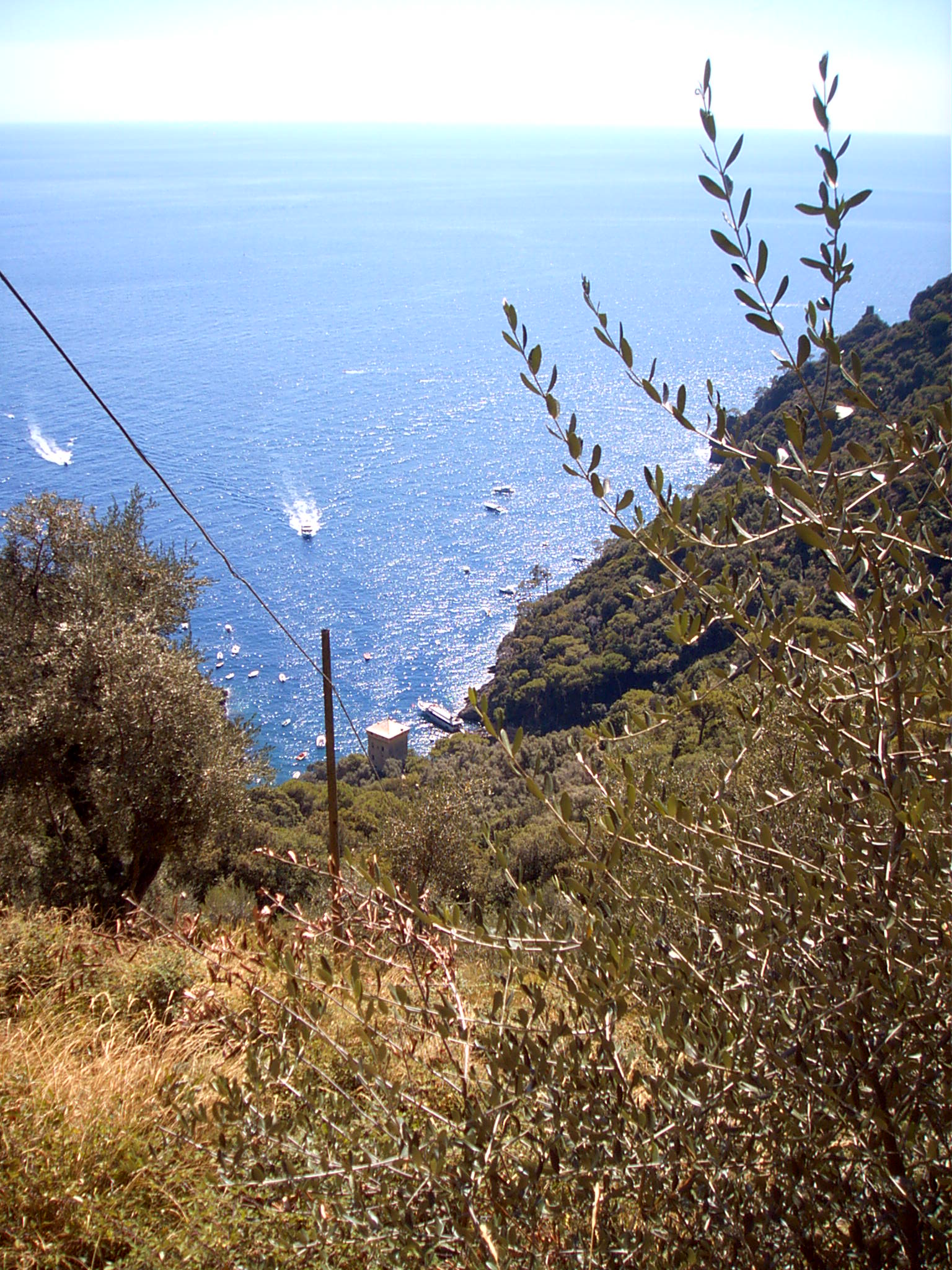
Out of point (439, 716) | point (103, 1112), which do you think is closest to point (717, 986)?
point (103, 1112)

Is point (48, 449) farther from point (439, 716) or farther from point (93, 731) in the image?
point (93, 731)

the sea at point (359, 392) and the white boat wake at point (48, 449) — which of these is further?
the sea at point (359, 392)

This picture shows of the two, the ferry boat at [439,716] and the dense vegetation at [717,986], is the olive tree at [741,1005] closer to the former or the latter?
the dense vegetation at [717,986]

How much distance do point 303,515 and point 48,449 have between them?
1508 cm

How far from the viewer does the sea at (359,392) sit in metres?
36.8

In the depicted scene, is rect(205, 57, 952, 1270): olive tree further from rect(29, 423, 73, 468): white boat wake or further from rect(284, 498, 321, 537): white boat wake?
rect(284, 498, 321, 537): white boat wake

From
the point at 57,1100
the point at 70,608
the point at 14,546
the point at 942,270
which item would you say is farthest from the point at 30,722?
the point at 942,270

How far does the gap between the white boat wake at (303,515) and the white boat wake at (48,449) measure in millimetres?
12677

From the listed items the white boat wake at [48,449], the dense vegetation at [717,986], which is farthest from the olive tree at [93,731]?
the white boat wake at [48,449]

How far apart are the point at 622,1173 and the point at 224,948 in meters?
1.56

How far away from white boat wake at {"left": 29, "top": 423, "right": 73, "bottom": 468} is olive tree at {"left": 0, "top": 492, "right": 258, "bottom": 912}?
27243mm

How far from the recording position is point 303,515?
4856cm

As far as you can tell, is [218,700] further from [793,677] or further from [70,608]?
[793,677]

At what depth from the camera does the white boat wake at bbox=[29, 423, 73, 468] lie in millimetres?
34750
